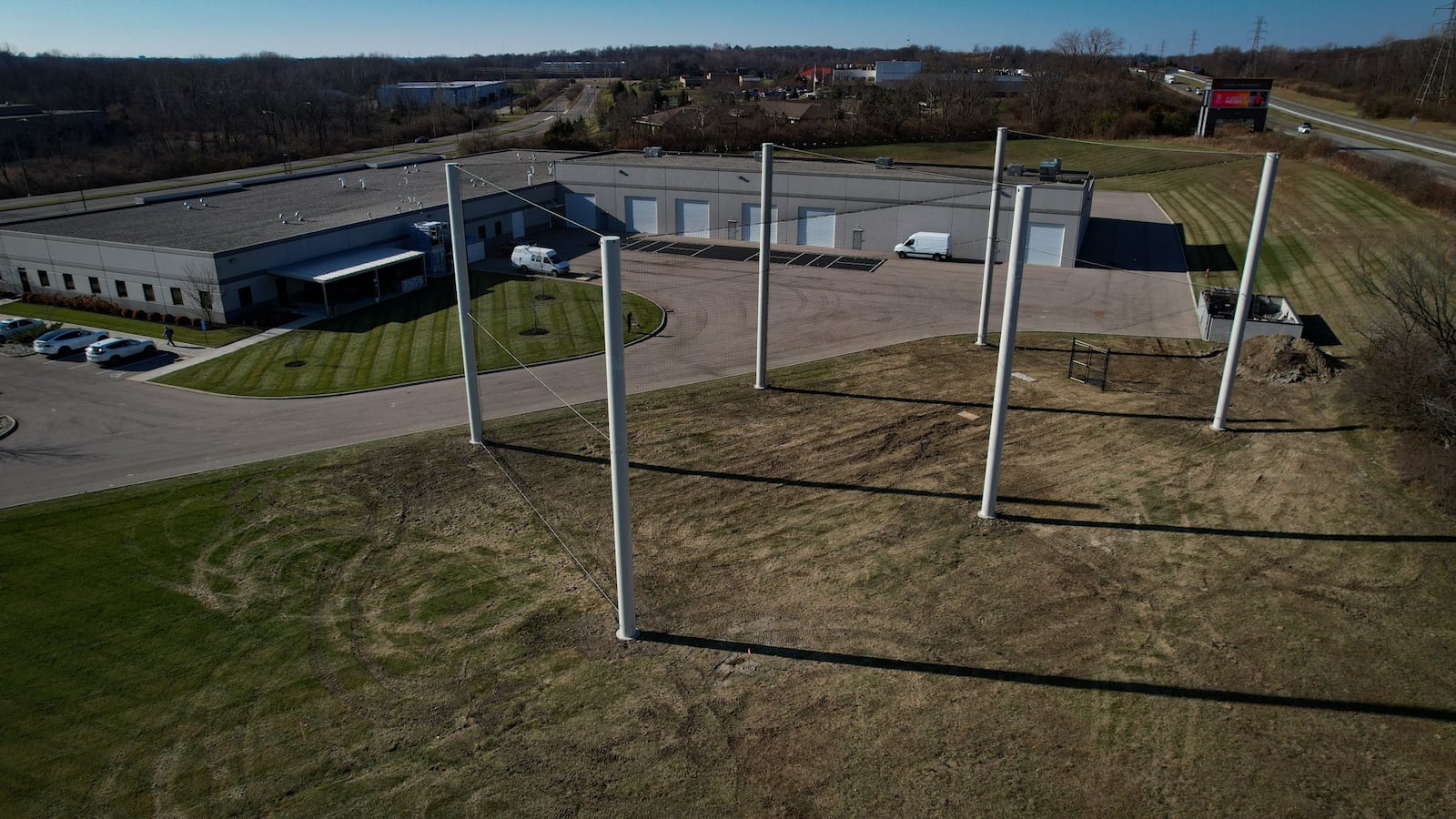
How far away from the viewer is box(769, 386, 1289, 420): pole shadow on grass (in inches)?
846

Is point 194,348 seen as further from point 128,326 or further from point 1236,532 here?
point 1236,532

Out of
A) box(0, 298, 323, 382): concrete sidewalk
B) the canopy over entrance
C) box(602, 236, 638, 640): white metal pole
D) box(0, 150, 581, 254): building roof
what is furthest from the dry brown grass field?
box(0, 150, 581, 254): building roof

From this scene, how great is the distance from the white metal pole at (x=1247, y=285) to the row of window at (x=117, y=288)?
107 ft

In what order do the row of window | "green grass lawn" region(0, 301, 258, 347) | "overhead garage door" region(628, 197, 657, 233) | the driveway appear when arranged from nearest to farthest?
the driveway < "green grass lawn" region(0, 301, 258, 347) < the row of window < "overhead garage door" region(628, 197, 657, 233)

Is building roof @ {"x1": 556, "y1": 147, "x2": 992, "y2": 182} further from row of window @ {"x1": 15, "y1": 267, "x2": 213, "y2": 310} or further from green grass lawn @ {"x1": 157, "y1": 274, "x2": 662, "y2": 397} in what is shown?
row of window @ {"x1": 15, "y1": 267, "x2": 213, "y2": 310}

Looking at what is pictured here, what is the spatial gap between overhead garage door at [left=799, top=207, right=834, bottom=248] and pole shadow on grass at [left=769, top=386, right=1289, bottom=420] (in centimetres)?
1882

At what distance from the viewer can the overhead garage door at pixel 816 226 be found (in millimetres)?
40656

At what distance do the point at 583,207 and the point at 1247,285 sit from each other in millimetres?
32996

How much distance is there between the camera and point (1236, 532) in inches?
637

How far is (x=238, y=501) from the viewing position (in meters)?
18.1

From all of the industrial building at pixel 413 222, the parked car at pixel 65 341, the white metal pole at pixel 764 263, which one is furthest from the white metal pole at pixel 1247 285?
the parked car at pixel 65 341

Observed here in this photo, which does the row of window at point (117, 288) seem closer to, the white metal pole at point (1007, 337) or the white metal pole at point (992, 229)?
the white metal pole at point (992, 229)

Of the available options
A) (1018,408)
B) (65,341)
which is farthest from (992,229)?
(65,341)

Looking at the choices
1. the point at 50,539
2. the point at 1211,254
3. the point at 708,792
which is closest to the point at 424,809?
the point at 708,792
